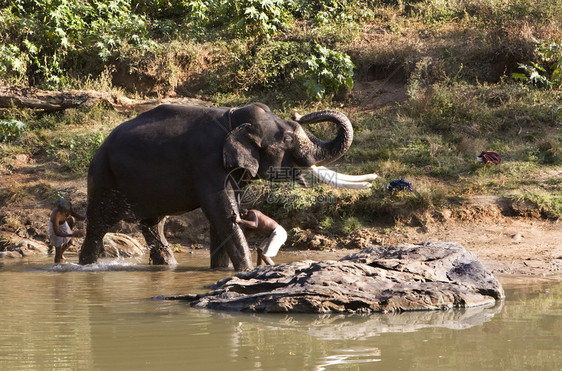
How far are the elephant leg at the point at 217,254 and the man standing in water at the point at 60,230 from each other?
7.91ft

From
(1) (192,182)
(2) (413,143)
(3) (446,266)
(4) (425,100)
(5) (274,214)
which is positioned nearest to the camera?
(3) (446,266)

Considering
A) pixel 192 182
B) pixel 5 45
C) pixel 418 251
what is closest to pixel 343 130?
pixel 192 182

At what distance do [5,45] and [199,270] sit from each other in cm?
1024

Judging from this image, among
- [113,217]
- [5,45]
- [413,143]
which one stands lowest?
[113,217]

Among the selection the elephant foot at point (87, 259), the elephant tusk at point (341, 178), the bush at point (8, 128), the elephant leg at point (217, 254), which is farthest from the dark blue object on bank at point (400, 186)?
the bush at point (8, 128)

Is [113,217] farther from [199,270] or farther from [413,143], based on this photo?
[413,143]

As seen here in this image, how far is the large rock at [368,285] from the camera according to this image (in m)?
7.30

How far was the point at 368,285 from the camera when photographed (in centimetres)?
747

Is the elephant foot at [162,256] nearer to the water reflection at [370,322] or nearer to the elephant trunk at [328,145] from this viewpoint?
the elephant trunk at [328,145]

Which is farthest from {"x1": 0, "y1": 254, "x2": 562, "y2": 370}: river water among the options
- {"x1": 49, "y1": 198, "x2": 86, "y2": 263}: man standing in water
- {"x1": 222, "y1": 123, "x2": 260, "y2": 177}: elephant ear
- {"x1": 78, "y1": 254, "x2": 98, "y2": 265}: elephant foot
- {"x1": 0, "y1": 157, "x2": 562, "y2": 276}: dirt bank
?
{"x1": 49, "y1": 198, "x2": 86, "y2": 263}: man standing in water

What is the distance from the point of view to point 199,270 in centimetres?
1071

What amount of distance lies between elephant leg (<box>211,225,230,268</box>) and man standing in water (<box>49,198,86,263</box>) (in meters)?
2.41

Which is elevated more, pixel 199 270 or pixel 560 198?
pixel 560 198

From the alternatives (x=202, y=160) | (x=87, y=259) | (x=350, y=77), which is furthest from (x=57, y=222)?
(x=350, y=77)
